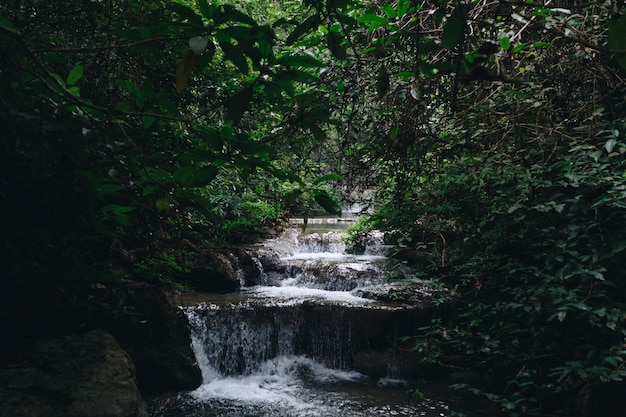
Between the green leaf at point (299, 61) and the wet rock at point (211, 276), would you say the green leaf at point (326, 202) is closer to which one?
the green leaf at point (299, 61)

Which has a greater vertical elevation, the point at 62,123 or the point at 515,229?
the point at 62,123

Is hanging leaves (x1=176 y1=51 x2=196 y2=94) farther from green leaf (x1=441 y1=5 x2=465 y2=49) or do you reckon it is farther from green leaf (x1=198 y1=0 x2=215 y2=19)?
green leaf (x1=441 y1=5 x2=465 y2=49)

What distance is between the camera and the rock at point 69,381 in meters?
2.78

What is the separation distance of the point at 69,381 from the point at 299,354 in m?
4.56

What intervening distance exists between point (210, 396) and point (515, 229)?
4.72 meters

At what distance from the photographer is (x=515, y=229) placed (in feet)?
14.4

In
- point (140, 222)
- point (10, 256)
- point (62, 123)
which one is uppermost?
point (62, 123)

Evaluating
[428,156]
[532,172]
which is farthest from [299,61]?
[428,156]

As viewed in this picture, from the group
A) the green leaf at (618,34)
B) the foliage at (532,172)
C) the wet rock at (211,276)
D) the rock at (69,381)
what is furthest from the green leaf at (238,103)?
the wet rock at (211,276)

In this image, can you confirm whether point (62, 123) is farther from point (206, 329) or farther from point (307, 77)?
point (206, 329)

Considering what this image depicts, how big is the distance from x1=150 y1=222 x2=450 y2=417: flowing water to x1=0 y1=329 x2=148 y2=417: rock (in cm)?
252

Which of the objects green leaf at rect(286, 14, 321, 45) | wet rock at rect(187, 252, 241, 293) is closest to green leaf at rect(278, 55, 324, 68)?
green leaf at rect(286, 14, 321, 45)

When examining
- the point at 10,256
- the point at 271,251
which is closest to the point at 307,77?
the point at 10,256

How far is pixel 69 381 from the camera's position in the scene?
306 centimetres
